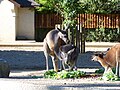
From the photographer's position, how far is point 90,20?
35844 mm

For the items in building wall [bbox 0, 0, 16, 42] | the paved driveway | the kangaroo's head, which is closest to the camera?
the kangaroo's head

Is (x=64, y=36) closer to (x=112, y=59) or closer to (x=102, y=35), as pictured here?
(x=112, y=59)

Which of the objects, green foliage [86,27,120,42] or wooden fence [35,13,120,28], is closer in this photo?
green foliage [86,27,120,42]

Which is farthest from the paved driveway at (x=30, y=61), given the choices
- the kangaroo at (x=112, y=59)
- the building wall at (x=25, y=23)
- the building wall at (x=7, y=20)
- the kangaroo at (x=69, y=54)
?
the building wall at (x=25, y=23)

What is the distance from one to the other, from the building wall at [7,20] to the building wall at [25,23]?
0.83 metres

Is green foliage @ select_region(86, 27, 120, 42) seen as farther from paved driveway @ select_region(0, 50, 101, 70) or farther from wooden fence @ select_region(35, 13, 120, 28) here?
paved driveway @ select_region(0, 50, 101, 70)

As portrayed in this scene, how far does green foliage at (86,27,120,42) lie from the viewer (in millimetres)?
34250

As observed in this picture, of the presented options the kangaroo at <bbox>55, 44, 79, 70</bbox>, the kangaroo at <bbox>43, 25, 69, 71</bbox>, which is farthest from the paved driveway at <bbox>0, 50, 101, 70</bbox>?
the kangaroo at <bbox>55, 44, 79, 70</bbox>

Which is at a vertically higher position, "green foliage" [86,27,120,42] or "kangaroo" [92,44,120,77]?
"kangaroo" [92,44,120,77]

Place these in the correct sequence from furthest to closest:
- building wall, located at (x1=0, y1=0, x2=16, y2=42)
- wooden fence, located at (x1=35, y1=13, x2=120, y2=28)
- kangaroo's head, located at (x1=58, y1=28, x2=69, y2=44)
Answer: wooden fence, located at (x1=35, y1=13, x2=120, y2=28)
building wall, located at (x1=0, y1=0, x2=16, y2=42)
kangaroo's head, located at (x1=58, y1=28, x2=69, y2=44)

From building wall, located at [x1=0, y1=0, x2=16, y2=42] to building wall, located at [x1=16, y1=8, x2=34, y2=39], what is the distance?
2.72 ft

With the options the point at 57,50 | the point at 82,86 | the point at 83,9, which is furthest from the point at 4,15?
the point at 82,86

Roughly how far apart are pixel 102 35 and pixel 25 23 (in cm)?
595

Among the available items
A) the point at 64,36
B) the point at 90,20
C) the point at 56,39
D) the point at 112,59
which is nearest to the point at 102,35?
the point at 90,20
